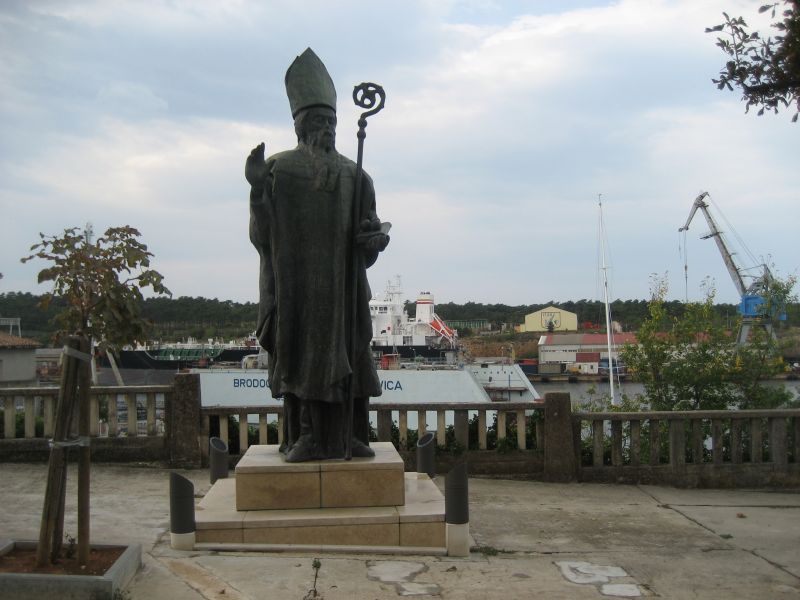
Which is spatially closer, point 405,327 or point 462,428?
point 462,428

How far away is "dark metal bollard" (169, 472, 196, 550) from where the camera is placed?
562 centimetres

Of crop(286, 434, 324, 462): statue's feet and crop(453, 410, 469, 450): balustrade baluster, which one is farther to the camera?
crop(453, 410, 469, 450): balustrade baluster

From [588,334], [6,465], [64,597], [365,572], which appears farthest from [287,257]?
[588,334]

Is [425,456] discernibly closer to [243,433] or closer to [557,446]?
[557,446]

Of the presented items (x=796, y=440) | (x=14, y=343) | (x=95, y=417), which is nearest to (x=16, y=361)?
(x=14, y=343)

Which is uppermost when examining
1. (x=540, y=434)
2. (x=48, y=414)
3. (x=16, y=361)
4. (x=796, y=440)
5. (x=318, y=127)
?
Result: (x=318, y=127)

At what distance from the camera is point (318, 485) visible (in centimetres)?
609

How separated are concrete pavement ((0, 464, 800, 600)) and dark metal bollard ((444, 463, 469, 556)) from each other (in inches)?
5.0

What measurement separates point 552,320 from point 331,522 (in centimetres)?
5447

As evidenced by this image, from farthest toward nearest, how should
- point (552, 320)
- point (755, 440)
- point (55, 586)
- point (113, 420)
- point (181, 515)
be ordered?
point (552, 320)
point (113, 420)
point (755, 440)
point (181, 515)
point (55, 586)

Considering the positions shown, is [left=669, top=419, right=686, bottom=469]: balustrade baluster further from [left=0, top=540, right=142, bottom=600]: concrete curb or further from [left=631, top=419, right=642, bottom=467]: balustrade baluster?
[left=0, top=540, right=142, bottom=600]: concrete curb

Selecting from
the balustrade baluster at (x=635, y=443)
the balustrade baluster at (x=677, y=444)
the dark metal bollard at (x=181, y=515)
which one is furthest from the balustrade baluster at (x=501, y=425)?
the dark metal bollard at (x=181, y=515)

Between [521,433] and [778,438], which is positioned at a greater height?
[521,433]

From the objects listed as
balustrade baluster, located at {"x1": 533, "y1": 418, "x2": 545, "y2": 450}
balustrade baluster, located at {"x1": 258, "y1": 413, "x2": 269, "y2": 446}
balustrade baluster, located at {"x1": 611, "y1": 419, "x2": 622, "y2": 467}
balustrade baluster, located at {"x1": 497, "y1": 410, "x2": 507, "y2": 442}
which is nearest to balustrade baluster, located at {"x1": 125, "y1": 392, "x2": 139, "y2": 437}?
balustrade baluster, located at {"x1": 258, "y1": 413, "x2": 269, "y2": 446}
